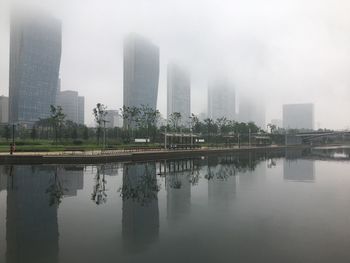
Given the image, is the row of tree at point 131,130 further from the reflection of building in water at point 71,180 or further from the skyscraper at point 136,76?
the skyscraper at point 136,76

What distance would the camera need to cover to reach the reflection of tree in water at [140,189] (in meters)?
20.1

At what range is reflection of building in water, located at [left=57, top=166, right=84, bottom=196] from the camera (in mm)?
22639

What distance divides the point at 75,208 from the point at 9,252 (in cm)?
650

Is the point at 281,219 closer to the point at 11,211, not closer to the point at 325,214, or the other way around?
the point at 325,214

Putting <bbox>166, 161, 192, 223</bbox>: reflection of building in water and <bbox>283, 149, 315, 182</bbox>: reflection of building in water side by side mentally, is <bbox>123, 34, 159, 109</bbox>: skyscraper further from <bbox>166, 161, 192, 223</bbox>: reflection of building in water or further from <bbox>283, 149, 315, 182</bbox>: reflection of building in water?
<bbox>166, 161, 192, 223</bbox>: reflection of building in water

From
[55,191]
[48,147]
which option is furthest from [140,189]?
[48,147]

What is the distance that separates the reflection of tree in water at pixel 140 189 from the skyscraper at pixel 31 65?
504 ft

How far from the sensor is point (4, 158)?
4091 centimetres

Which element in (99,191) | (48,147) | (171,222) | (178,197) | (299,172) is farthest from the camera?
(48,147)

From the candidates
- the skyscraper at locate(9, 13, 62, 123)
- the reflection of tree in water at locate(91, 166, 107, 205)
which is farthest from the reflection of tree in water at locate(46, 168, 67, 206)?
the skyscraper at locate(9, 13, 62, 123)

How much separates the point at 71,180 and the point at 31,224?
13128 mm

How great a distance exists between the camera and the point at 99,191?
73.8 ft

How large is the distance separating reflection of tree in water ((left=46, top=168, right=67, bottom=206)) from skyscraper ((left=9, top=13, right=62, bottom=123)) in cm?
15275

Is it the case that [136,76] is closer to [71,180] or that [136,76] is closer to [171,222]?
[71,180]
